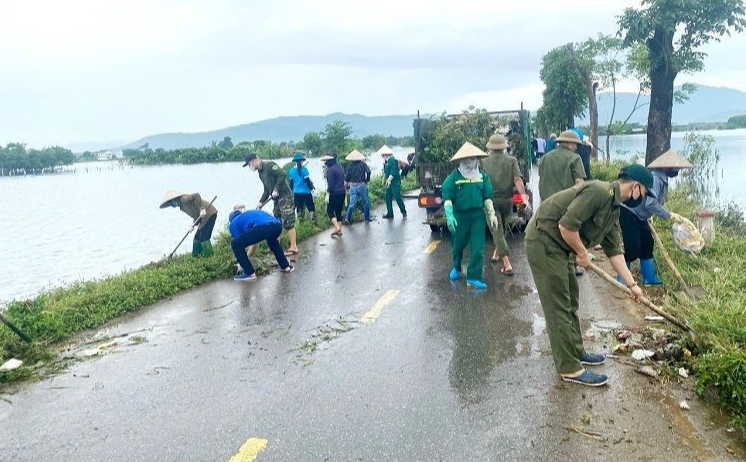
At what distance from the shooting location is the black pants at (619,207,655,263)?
7.11m

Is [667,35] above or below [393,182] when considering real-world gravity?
above

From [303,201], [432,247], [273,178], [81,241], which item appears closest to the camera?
[432,247]

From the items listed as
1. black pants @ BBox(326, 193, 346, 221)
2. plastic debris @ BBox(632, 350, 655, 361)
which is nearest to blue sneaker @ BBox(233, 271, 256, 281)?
black pants @ BBox(326, 193, 346, 221)

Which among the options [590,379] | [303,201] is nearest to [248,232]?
[303,201]

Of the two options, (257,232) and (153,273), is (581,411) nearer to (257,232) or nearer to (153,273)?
(257,232)

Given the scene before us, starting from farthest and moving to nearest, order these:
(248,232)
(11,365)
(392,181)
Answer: (392,181) < (248,232) < (11,365)

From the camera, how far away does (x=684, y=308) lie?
221 inches

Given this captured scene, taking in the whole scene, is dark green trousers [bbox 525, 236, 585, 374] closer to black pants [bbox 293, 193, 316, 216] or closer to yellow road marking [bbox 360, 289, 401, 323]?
yellow road marking [bbox 360, 289, 401, 323]

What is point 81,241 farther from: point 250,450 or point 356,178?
point 250,450

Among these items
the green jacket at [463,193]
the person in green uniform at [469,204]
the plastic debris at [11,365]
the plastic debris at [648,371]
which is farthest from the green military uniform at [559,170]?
the plastic debris at [11,365]

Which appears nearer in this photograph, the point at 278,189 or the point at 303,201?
the point at 278,189

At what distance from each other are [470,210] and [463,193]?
0.80 feet

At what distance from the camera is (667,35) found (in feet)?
47.1

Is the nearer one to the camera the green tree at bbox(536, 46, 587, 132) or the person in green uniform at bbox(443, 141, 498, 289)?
the person in green uniform at bbox(443, 141, 498, 289)
